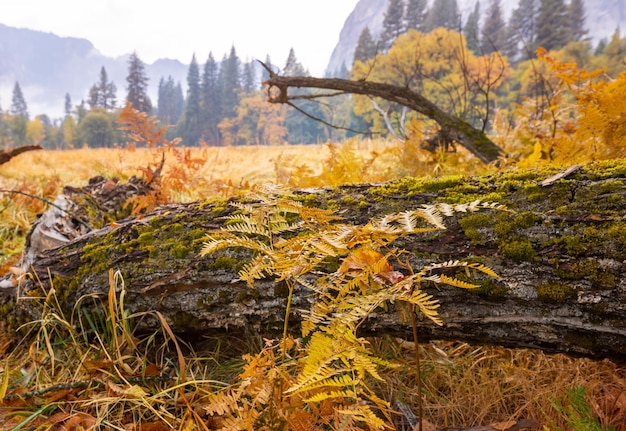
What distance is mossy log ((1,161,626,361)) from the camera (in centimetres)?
102

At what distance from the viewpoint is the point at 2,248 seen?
3.34 meters

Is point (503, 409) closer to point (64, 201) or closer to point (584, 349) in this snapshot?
point (584, 349)

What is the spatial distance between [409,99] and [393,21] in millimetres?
50171

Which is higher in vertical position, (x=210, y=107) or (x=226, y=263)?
(x=210, y=107)

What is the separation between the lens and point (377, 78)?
107 ft

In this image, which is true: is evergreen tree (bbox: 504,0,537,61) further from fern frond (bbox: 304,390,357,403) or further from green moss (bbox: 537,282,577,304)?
fern frond (bbox: 304,390,357,403)

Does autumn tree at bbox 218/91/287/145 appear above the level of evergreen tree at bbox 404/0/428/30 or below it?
below

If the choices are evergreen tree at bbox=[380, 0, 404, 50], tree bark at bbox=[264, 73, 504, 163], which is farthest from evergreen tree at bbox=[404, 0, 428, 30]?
tree bark at bbox=[264, 73, 504, 163]

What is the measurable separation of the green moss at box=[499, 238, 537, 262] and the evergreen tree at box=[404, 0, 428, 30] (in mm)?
51506

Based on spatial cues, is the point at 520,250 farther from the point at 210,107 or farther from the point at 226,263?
the point at 210,107

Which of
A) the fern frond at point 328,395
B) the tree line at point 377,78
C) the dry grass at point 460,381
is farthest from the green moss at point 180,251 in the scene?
the tree line at point 377,78

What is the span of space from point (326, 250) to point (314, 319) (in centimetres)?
16

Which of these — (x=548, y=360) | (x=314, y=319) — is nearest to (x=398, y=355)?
(x=548, y=360)

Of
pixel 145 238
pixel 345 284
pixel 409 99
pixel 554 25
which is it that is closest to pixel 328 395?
pixel 345 284
